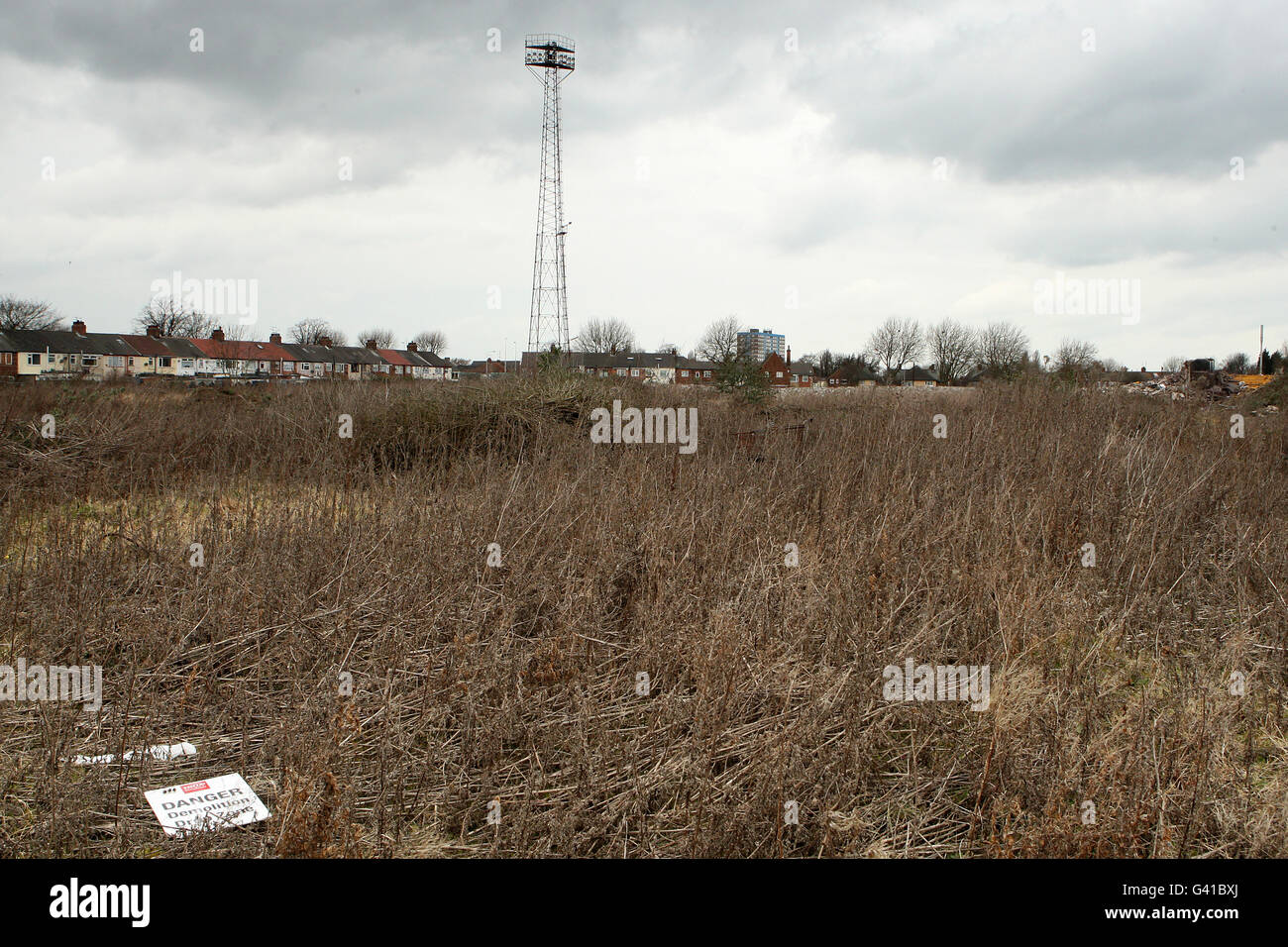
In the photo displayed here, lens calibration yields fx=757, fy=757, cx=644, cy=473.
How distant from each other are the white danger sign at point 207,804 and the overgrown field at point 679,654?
0.25ft

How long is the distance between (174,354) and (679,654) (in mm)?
67828

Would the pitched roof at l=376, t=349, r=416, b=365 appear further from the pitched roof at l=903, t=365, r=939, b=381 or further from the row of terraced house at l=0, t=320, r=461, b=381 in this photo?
the pitched roof at l=903, t=365, r=939, b=381

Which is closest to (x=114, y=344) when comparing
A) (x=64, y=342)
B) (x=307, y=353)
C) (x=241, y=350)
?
(x=64, y=342)

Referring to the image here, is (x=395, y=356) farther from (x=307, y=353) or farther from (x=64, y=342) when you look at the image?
(x=64, y=342)

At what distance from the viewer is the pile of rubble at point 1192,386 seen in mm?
13789

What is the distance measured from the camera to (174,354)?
2365 inches

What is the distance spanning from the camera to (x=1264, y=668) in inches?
181

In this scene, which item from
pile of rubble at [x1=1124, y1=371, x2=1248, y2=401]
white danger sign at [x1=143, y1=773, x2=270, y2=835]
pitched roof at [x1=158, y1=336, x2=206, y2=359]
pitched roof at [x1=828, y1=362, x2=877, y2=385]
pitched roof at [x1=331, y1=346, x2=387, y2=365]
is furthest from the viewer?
pitched roof at [x1=331, y1=346, x2=387, y2=365]

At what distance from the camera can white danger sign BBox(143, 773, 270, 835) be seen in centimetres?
290

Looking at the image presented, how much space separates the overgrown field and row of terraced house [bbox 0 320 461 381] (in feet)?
122

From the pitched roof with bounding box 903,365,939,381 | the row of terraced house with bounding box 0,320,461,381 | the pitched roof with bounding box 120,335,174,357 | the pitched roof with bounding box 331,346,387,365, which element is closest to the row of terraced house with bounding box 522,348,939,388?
the pitched roof with bounding box 903,365,939,381
